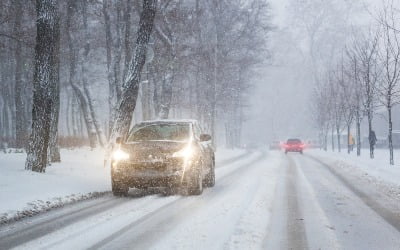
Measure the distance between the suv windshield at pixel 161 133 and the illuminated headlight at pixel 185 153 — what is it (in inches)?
24.8

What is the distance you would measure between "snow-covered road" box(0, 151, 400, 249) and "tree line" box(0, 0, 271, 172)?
485 cm

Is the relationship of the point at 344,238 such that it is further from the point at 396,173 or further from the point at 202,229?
the point at 396,173

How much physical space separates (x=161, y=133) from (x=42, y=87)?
3.39 m

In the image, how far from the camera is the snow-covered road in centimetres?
688

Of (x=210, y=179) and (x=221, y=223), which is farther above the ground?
(x=210, y=179)

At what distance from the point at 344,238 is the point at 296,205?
3.33m

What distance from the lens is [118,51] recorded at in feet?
99.3

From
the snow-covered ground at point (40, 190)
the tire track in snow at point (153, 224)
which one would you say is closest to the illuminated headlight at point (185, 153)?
the tire track in snow at point (153, 224)

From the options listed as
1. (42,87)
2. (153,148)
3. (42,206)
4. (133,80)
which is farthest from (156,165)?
(133,80)

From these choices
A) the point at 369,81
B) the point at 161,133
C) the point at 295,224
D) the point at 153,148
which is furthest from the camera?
the point at 369,81

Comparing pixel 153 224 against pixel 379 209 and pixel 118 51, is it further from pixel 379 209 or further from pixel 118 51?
pixel 118 51

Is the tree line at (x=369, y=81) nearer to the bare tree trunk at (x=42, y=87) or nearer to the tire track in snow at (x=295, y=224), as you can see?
the tire track in snow at (x=295, y=224)

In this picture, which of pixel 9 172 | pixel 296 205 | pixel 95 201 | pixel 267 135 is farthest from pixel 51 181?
pixel 267 135

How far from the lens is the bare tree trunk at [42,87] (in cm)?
1387
